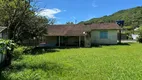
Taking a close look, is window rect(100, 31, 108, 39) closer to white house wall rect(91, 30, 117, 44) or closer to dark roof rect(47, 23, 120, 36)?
white house wall rect(91, 30, 117, 44)

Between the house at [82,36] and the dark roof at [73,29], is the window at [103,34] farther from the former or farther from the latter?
the dark roof at [73,29]

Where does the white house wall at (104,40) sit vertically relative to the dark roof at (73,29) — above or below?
below

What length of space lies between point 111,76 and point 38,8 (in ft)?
22.3

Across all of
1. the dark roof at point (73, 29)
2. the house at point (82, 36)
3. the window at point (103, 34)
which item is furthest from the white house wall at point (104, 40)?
the dark roof at point (73, 29)

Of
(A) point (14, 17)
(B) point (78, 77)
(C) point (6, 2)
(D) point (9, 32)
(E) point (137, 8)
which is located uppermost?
(E) point (137, 8)

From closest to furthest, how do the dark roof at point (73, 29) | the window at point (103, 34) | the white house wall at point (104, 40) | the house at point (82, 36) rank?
the dark roof at point (73, 29)
the house at point (82, 36)
the white house wall at point (104, 40)
the window at point (103, 34)

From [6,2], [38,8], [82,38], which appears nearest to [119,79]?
[38,8]

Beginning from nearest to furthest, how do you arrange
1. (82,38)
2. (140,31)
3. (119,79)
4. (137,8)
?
(119,79), (82,38), (140,31), (137,8)

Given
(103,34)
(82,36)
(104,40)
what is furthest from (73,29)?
(104,40)

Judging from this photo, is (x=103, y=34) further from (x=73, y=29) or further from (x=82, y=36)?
(x=73, y=29)

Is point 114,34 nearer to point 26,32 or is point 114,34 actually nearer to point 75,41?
point 75,41

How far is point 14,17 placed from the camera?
12781 millimetres

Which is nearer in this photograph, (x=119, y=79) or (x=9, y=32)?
(x=119, y=79)

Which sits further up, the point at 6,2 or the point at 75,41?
the point at 6,2
